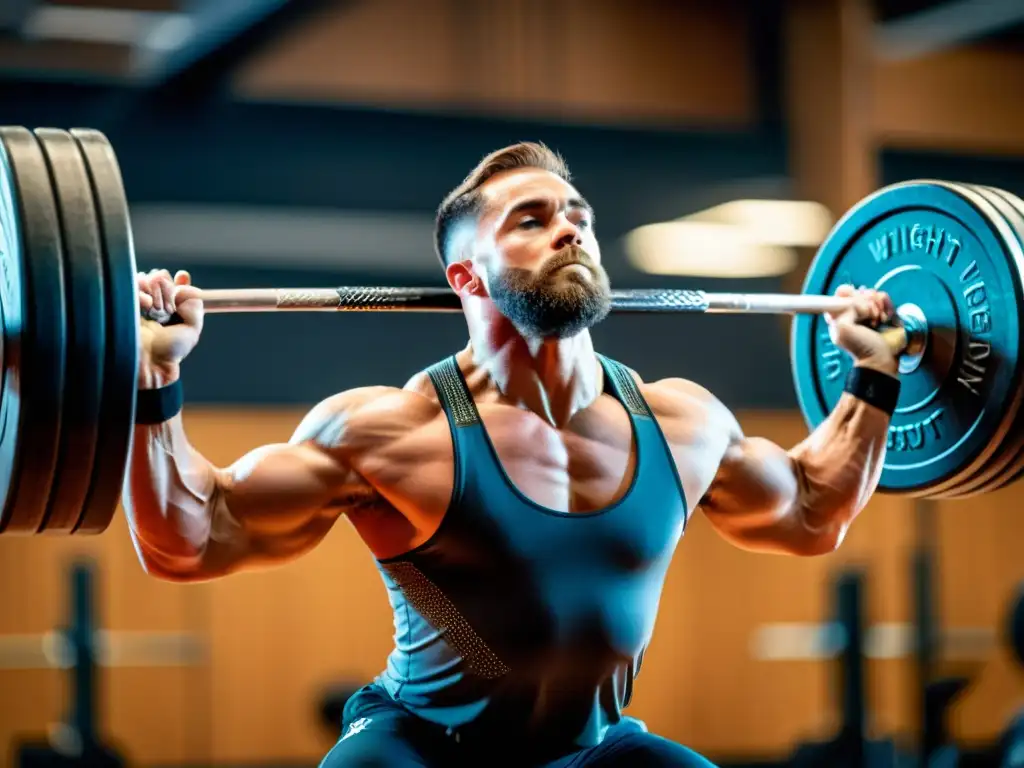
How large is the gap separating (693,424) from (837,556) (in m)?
4.93

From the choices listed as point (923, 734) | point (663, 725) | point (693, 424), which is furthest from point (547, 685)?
point (663, 725)

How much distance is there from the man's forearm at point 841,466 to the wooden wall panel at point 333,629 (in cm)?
390

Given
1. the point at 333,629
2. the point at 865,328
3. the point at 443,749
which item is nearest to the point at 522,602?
the point at 443,749

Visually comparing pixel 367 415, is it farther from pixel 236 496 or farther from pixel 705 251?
pixel 705 251

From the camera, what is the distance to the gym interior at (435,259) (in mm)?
5703

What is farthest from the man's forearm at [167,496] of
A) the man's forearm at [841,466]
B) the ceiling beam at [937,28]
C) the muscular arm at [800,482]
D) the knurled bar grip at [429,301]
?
the ceiling beam at [937,28]

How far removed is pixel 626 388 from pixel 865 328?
55 centimetres

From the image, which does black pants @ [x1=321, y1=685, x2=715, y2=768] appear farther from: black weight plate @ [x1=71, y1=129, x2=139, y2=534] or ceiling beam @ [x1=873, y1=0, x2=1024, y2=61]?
ceiling beam @ [x1=873, y1=0, x2=1024, y2=61]

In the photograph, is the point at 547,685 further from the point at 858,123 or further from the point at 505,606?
the point at 858,123

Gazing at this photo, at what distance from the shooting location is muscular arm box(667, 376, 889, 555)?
2.38 meters

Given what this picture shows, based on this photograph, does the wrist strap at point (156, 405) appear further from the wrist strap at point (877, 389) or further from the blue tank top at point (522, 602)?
the wrist strap at point (877, 389)

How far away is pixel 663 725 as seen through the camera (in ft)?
21.7

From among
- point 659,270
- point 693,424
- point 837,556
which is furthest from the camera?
point 837,556

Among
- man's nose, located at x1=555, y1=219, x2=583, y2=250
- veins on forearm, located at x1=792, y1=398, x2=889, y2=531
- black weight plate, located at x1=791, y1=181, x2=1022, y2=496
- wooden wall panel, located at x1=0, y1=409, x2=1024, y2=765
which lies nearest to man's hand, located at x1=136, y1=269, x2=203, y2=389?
man's nose, located at x1=555, y1=219, x2=583, y2=250
